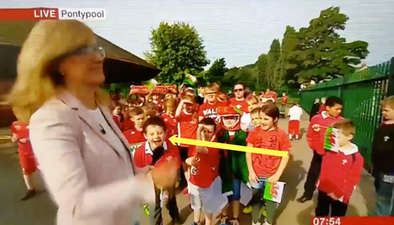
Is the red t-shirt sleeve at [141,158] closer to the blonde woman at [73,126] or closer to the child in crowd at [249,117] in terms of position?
the blonde woman at [73,126]

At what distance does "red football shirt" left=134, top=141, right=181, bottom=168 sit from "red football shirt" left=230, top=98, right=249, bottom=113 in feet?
1.03

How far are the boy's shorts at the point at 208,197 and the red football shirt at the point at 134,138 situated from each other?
30cm

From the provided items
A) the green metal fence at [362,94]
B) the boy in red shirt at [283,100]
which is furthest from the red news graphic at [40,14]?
the green metal fence at [362,94]

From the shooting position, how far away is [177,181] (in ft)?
5.08

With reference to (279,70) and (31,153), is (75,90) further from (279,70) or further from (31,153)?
(279,70)

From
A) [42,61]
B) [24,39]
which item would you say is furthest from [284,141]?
[24,39]

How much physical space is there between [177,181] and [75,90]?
575 mm

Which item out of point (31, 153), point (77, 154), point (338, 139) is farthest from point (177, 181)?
point (338, 139)

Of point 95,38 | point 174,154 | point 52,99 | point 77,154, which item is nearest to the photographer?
point 77,154

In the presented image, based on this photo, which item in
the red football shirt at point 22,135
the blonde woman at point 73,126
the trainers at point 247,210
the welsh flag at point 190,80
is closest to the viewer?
the blonde woman at point 73,126

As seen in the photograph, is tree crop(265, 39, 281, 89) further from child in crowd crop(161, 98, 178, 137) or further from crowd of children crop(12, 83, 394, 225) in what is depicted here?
child in crowd crop(161, 98, 178, 137)

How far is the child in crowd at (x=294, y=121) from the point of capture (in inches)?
60.3

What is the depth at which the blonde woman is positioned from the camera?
4.01ft

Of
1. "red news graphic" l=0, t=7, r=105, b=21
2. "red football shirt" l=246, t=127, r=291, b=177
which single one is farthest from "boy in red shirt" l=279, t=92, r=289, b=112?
"red news graphic" l=0, t=7, r=105, b=21
